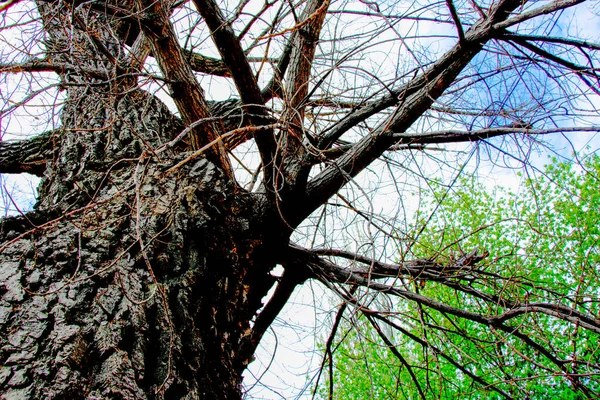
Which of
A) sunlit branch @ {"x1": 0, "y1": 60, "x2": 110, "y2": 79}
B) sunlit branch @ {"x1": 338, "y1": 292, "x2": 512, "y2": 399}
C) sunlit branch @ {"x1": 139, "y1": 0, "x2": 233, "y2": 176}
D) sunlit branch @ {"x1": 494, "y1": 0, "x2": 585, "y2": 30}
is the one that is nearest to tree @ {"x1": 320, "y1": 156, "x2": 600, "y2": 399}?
sunlit branch @ {"x1": 338, "y1": 292, "x2": 512, "y2": 399}

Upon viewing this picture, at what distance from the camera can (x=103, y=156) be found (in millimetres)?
2266

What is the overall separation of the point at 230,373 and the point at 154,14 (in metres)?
1.79

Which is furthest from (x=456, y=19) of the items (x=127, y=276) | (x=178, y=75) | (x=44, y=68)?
(x=44, y=68)

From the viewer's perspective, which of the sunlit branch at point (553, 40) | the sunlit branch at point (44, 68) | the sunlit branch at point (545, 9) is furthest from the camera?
the sunlit branch at point (44, 68)

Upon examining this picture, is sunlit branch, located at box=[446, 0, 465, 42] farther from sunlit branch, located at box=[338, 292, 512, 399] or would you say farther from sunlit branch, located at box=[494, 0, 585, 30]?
sunlit branch, located at box=[338, 292, 512, 399]

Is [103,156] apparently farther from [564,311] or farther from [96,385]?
[564,311]

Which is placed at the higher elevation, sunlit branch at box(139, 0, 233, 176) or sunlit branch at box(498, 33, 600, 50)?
sunlit branch at box(498, 33, 600, 50)

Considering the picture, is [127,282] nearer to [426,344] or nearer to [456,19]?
[426,344]

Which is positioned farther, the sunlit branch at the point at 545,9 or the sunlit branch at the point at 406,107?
the sunlit branch at the point at 406,107

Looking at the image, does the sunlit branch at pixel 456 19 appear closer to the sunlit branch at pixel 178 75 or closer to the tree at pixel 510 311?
the tree at pixel 510 311

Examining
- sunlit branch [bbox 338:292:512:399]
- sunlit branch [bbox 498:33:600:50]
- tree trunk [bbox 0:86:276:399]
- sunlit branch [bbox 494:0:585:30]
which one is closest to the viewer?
tree trunk [bbox 0:86:276:399]

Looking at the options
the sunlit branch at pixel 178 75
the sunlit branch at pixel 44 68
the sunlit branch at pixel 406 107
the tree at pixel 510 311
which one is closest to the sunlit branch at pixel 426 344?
the tree at pixel 510 311

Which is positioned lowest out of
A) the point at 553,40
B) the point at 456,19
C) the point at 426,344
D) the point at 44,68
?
the point at 426,344

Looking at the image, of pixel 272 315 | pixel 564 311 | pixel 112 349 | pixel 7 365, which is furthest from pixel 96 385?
pixel 564 311
